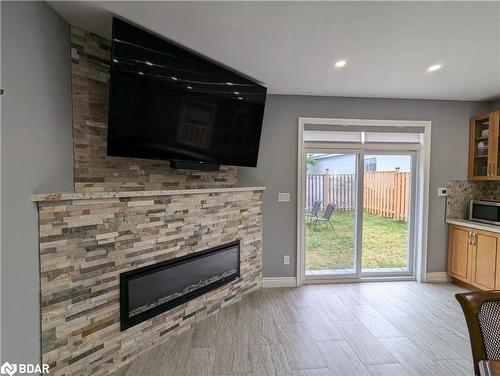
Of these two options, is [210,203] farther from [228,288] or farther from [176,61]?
[176,61]

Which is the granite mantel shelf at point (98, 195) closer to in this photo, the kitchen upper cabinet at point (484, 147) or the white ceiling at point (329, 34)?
the white ceiling at point (329, 34)

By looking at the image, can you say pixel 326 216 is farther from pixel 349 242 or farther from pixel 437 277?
pixel 437 277

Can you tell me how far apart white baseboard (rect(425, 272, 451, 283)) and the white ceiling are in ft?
8.34

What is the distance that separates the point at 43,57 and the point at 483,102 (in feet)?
16.4

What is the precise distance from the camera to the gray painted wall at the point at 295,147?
346 cm

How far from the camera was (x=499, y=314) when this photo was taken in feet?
3.75

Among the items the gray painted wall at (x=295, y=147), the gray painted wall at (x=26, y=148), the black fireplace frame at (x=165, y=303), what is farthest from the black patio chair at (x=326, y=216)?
the gray painted wall at (x=26, y=148)

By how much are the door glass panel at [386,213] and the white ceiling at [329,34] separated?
1.22 meters

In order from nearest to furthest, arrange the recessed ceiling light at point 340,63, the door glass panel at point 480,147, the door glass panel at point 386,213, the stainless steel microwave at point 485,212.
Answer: the recessed ceiling light at point 340,63
the stainless steel microwave at point 485,212
the door glass panel at point 480,147
the door glass panel at point 386,213

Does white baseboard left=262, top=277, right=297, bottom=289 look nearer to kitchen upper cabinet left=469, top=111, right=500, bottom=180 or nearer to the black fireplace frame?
the black fireplace frame

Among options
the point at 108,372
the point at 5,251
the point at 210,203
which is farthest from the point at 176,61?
the point at 108,372

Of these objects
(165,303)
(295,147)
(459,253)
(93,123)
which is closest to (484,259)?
(459,253)

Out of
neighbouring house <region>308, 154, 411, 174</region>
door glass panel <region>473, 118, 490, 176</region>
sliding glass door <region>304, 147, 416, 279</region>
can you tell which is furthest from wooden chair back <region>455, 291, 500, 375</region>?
door glass panel <region>473, 118, 490, 176</region>

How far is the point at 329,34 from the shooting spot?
2.01 meters
